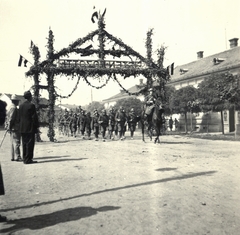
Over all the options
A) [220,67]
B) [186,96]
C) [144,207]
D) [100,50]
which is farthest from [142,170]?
[220,67]

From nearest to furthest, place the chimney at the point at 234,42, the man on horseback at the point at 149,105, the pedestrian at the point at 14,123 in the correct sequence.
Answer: the pedestrian at the point at 14,123 < the man on horseback at the point at 149,105 < the chimney at the point at 234,42

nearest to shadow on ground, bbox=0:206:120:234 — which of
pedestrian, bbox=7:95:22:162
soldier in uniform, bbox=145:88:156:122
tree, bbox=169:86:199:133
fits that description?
pedestrian, bbox=7:95:22:162

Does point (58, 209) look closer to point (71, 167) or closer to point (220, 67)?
point (71, 167)

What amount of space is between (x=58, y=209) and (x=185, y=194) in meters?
2.25

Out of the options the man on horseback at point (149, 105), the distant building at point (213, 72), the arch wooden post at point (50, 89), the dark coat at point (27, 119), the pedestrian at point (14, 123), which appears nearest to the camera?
the dark coat at point (27, 119)

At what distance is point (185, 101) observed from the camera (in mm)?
30625

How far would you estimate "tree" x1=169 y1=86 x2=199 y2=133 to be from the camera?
29219mm

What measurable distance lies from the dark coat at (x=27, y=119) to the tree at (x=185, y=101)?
70.4ft

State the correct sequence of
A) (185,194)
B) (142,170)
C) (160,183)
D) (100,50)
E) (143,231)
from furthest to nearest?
(100,50)
(142,170)
(160,183)
(185,194)
(143,231)

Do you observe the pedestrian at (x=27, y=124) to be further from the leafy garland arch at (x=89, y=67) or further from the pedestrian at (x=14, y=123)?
the leafy garland arch at (x=89, y=67)

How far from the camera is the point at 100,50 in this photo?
19203mm

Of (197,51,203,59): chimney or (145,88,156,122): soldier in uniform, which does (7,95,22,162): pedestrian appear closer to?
(145,88,156,122): soldier in uniform

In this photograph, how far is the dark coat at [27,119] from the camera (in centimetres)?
884

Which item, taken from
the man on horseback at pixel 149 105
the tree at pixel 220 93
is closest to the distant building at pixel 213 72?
the tree at pixel 220 93
